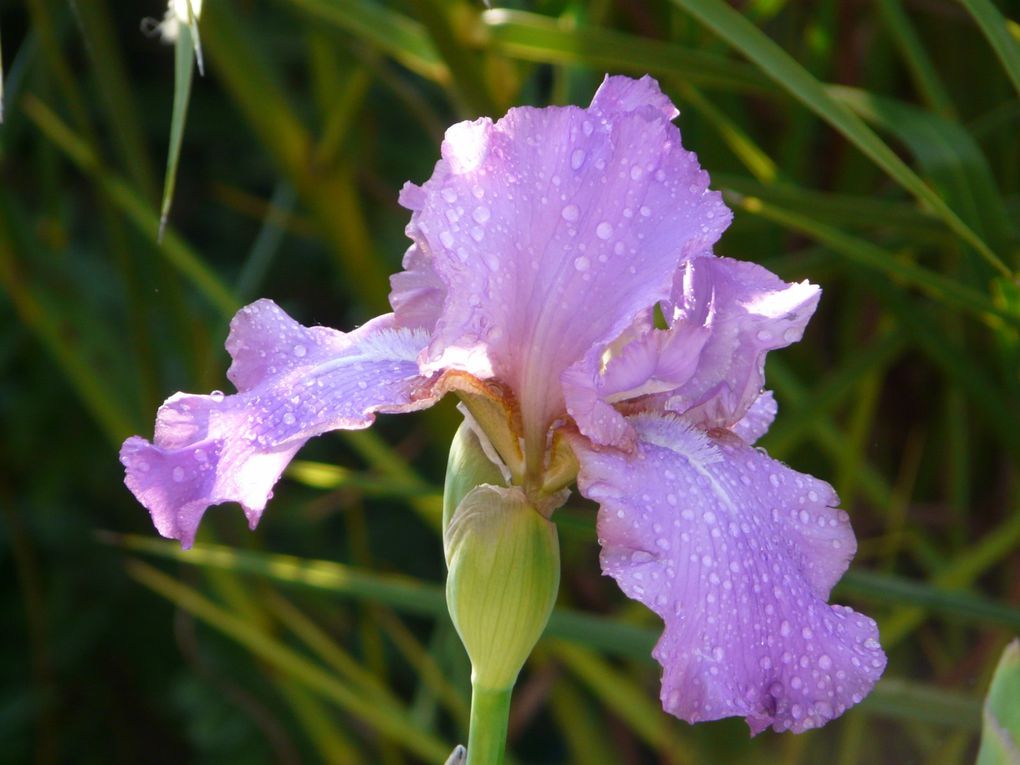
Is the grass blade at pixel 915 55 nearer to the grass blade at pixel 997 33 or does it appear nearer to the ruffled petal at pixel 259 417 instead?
the grass blade at pixel 997 33

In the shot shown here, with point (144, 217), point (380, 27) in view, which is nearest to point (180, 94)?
point (380, 27)

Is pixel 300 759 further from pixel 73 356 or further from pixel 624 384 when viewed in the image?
pixel 624 384

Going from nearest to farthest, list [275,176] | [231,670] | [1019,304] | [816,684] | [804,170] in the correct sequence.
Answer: [816,684]
[1019,304]
[804,170]
[231,670]
[275,176]

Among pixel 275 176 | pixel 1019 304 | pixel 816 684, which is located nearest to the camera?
pixel 816 684

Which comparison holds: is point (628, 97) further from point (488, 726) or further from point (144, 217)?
point (144, 217)

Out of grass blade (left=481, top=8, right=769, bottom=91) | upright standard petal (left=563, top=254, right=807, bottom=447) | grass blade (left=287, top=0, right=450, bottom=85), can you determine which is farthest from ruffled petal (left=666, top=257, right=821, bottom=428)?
grass blade (left=287, top=0, right=450, bottom=85)

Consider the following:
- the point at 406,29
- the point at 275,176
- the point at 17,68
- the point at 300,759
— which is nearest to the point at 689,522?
the point at 406,29
